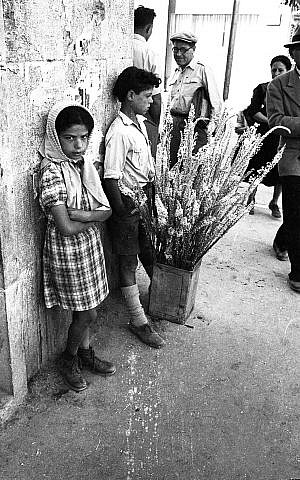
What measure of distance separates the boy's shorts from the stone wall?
1.70 ft

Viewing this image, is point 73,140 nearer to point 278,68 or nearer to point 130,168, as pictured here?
point 130,168

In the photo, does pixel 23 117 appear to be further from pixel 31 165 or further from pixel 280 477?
pixel 280 477

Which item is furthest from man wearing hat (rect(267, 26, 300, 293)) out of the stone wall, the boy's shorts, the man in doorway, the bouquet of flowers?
the stone wall

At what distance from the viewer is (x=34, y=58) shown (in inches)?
74.9

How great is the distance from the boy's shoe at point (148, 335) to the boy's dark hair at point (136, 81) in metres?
1.35

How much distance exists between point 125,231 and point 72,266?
24.7 inches

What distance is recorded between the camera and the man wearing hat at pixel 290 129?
3277 mm

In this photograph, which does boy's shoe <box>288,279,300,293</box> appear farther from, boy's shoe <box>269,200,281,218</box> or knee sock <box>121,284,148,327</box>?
boy's shoe <box>269,200,281,218</box>

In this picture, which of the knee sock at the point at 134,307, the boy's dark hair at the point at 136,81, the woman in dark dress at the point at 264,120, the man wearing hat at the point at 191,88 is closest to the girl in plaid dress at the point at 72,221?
the knee sock at the point at 134,307

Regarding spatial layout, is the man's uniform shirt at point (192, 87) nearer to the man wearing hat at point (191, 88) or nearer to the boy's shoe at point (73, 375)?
the man wearing hat at point (191, 88)

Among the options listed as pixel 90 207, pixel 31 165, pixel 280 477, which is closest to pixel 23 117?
pixel 31 165

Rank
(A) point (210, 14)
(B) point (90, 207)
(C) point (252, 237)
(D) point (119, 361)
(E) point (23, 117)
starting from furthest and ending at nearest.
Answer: (A) point (210, 14) → (C) point (252, 237) → (D) point (119, 361) → (B) point (90, 207) → (E) point (23, 117)

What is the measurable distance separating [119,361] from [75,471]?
2.48ft

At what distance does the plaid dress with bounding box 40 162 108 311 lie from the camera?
2.12 metres
